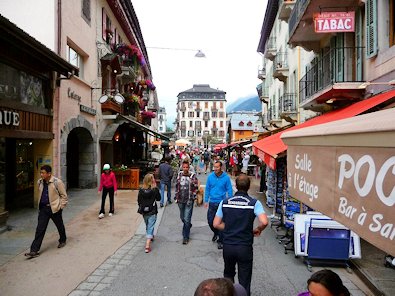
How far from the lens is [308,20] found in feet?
39.8

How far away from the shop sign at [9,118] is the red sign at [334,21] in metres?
8.79

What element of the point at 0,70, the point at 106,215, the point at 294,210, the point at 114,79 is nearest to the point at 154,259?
the point at 294,210

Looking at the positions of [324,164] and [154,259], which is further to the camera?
[154,259]

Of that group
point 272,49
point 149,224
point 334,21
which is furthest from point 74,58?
point 272,49

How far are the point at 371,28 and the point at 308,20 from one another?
361 centimetres

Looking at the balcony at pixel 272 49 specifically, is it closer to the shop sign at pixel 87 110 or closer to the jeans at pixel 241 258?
the shop sign at pixel 87 110

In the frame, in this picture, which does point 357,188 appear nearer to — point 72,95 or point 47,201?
point 47,201

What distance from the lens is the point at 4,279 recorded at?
5551mm

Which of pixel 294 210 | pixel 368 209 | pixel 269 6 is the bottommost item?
pixel 294 210

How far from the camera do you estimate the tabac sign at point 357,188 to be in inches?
70.5

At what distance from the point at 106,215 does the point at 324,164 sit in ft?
30.1

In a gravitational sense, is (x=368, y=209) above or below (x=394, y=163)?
below

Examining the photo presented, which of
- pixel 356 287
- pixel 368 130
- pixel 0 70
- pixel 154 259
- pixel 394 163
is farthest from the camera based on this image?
pixel 0 70

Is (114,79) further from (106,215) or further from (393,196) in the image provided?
(393,196)
